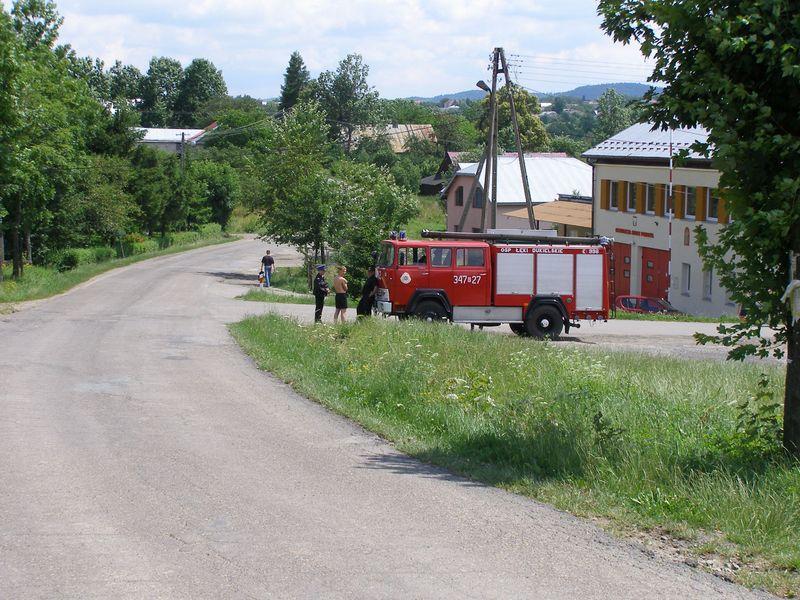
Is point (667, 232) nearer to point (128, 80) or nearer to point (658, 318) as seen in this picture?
point (658, 318)

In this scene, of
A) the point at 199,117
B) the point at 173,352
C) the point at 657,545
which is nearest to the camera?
the point at 657,545

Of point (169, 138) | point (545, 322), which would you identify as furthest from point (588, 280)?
point (169, 138)

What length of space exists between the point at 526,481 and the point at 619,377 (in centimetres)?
535

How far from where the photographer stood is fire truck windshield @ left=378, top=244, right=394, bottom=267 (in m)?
28.0

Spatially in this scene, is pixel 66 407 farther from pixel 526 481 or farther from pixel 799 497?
pixel 799 497

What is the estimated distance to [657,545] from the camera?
712cm

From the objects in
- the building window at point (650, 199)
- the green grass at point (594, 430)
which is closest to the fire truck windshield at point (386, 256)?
the green grass at point (594, 430)

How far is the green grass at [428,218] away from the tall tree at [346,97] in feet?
62.3

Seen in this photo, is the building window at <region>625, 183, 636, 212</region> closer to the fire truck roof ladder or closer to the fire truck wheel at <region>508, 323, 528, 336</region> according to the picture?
the fire truck roof ladder

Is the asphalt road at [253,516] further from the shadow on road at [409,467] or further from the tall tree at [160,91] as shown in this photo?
the tall tree at [160,91]

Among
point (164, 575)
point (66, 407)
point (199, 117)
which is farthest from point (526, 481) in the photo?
point (199, 117)

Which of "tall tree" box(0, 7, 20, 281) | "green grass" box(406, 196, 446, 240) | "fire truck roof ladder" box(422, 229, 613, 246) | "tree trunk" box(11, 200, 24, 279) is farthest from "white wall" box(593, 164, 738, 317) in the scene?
"green grass" box(406, 196, 446, 240)

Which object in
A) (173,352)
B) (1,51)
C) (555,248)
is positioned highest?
(1,51)

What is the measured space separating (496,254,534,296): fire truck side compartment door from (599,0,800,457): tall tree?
63.9 ft
